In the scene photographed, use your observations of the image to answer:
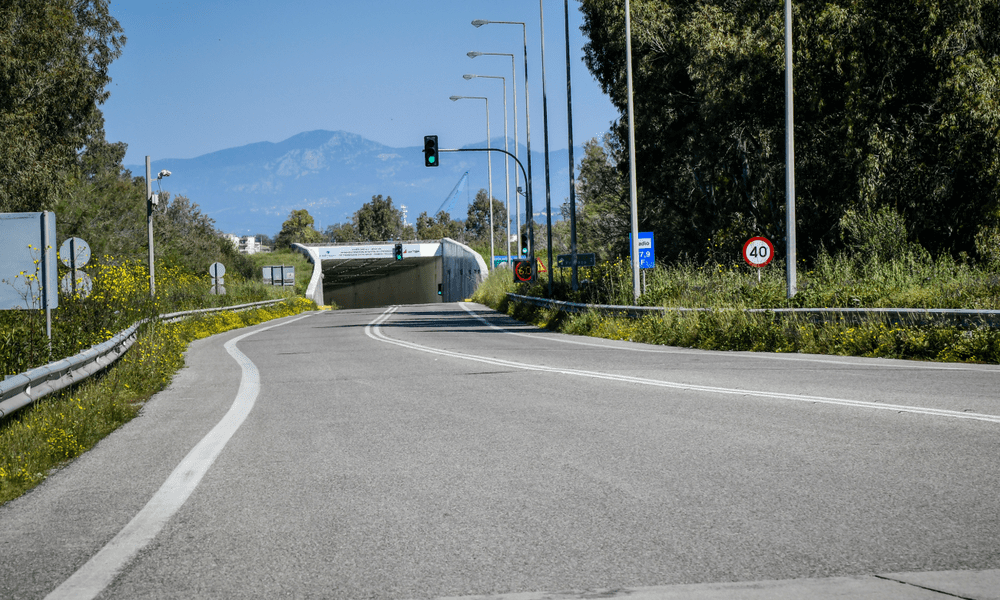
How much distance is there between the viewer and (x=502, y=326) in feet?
99.6

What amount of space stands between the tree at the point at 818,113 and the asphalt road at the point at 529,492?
16551 millimetres

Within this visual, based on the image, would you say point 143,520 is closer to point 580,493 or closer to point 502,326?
point 580,493

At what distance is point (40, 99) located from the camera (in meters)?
34.1

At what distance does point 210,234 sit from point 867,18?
67.6 m

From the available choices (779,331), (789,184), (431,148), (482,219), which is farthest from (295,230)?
(779,331)

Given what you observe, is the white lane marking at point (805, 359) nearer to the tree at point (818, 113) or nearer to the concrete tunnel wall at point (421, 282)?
the tree at point (818, 113)

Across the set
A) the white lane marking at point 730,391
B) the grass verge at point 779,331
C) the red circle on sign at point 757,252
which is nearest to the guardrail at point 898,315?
the grass verge at point 779,331

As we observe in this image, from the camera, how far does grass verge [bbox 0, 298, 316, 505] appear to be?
672 cm

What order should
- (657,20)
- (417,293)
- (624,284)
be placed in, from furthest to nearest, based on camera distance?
(417,293), (657,20), (624,284)

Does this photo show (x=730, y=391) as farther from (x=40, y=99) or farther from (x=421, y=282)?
(x=421, y=282)

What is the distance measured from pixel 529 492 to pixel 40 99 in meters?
34.1

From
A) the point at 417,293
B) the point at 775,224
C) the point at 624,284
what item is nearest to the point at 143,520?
the point at 624,284

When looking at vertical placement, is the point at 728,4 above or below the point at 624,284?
above

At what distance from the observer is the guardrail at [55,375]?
25.2 ft
